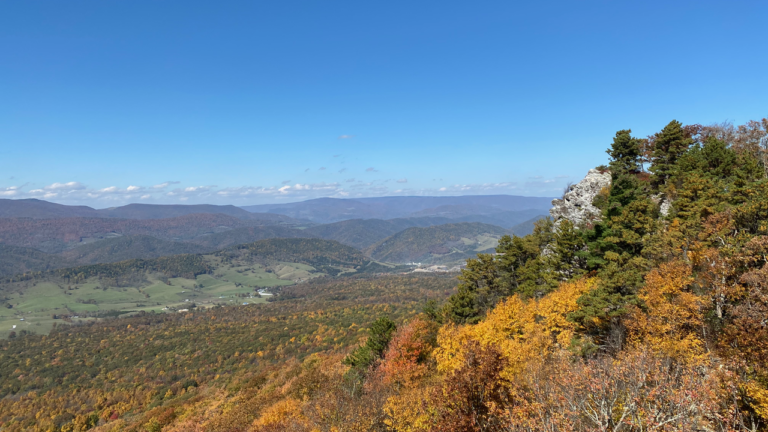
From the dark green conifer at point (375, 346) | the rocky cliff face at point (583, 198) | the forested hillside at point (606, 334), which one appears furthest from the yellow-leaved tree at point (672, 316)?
the rocky cliff face at point (583, 198)

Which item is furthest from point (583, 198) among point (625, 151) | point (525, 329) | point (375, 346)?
point (375, 346)

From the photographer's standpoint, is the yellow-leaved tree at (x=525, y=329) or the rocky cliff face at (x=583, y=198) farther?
the rocky cliff face at (x=583, y=198)

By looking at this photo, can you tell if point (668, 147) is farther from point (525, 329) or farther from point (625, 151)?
point (525, 329)

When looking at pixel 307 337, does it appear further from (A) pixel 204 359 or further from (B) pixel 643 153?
(B) pixel 643 153

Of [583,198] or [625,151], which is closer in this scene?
[625,151]

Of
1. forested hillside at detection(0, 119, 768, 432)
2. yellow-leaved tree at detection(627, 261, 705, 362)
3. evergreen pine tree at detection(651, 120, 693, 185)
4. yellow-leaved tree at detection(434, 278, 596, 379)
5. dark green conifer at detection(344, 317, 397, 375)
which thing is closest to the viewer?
forested hillside at detection(0, 119, 768, 432)

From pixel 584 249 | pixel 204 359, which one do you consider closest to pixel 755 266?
pixel 584 249

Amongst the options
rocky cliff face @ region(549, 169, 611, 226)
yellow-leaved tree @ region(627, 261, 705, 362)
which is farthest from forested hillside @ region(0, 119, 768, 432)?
rocky cliff face @ region(549, 169, 611, 226)

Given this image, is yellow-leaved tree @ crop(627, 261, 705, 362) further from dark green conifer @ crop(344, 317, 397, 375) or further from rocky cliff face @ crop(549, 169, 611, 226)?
rocky cliff face @ crop(549, 169, 611, 226)

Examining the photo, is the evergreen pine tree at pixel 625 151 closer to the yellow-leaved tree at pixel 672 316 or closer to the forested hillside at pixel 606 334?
the forested hillside at pixel 606 334
